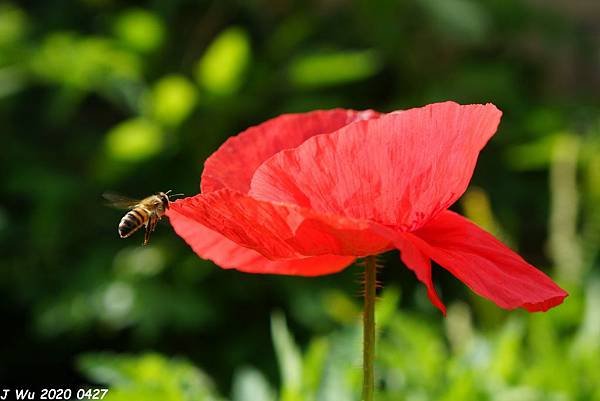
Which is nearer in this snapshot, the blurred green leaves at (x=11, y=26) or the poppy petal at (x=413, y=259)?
the poppy petal at (x=413, y=259)

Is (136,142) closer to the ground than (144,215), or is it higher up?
higher up

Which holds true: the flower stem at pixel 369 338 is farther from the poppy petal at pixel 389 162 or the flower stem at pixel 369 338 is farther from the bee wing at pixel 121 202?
the bee wing at pixel 121 202

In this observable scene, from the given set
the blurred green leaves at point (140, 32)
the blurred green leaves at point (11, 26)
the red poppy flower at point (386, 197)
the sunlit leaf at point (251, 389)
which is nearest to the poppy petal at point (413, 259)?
the red poppy flower at point (386, 197)

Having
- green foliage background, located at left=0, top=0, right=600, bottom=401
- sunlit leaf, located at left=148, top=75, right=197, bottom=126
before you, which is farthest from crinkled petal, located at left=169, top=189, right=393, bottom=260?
sunlit leaf, located at left=148, top=75, right=197, bottom=126

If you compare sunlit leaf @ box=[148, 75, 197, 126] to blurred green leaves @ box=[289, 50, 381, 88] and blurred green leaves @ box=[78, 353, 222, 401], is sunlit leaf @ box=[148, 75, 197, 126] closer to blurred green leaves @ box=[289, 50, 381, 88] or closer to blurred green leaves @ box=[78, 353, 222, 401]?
blurred green leaves @ box=[289, 50, 381, 88]

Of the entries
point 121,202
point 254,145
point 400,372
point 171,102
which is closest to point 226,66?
point 171,102

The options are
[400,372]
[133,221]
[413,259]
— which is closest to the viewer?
[413,259]

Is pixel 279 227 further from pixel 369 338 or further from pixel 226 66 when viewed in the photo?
pixel 226 66

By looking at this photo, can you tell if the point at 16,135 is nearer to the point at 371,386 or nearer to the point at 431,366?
the point at 431,366
